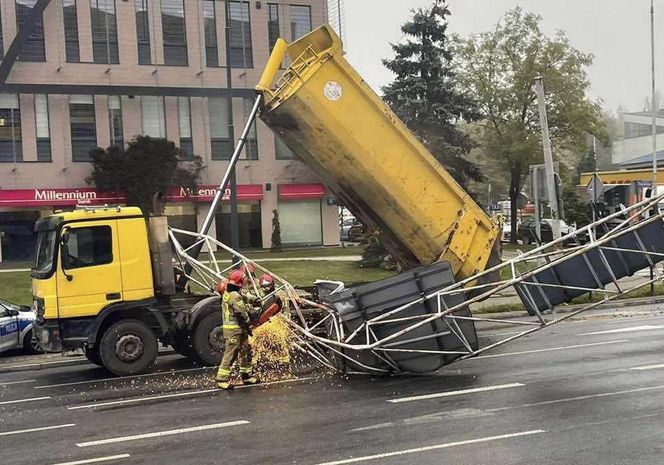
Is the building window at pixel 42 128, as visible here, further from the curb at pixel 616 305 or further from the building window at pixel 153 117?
the curb at pixel 616 305

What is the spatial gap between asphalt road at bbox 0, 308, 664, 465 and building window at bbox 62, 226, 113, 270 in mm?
1814

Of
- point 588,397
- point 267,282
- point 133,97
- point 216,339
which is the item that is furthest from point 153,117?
point 588,397

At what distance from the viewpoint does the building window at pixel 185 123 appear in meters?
38.1

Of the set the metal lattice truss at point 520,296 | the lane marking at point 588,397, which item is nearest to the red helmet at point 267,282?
the metal lattice truss at point 520,296

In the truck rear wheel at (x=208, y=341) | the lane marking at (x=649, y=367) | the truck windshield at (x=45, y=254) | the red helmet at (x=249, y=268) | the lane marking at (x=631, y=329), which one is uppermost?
the truck windshield at (x=45, y=254)

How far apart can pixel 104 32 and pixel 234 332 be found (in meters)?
29.1

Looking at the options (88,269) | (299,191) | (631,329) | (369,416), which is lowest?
(631,329)

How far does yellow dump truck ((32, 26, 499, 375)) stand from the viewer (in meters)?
11.6

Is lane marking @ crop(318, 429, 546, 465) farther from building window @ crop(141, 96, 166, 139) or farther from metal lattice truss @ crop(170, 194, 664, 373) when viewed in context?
building window @ crop(141, 96, 166, 139)

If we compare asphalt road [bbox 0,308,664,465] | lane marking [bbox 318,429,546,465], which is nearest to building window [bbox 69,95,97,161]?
asphalt road [bbox 0,308,664,465]

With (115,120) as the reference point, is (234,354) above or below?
below

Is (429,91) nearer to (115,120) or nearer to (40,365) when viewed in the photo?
(115,120)

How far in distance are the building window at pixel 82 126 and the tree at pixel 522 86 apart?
18.4 m

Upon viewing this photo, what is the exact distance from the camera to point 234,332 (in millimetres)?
10836
